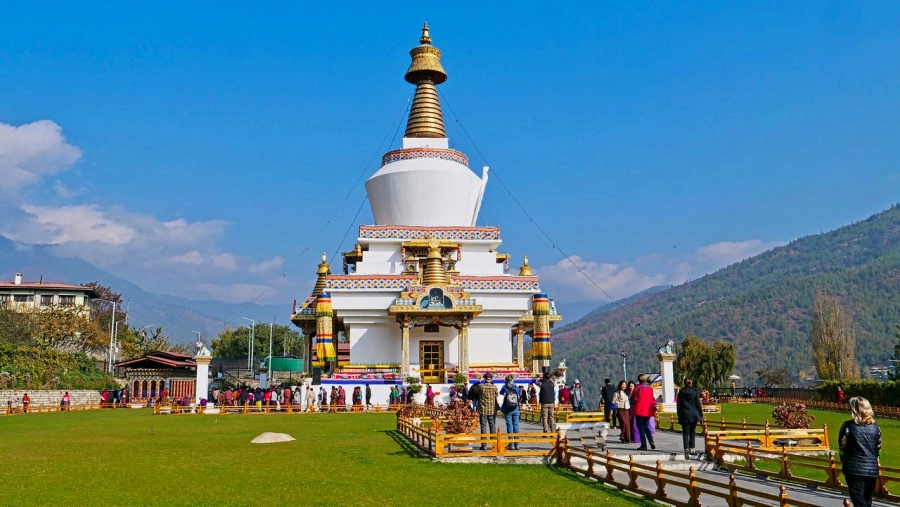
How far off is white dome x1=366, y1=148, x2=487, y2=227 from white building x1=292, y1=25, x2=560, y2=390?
0.05 meters

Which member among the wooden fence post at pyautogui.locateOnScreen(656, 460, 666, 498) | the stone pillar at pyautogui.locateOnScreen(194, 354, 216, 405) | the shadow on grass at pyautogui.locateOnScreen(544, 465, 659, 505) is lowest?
the shadow on grass at pyautogui.locateOnScreen(544, 465, 659, 505)

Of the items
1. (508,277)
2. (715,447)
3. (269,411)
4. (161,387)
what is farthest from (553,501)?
(161,387)

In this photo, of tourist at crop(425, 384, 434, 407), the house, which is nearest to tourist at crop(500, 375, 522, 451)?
tourist at crop(425, 384, 434, 407)

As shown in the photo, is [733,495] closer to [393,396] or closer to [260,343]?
[393,396]

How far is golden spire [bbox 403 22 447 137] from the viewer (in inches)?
1784

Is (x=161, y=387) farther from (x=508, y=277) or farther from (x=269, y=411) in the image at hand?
(x=508, y=277)

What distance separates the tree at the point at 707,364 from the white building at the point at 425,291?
1214 inches

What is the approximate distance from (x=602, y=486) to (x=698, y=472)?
7.56ft

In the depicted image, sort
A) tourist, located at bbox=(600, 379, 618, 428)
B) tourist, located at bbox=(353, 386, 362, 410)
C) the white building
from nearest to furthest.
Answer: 1. tourist, located at bbox=(600, 379, 618, 428)
2. tourist, located at bbox=(353, 386, 362, 410)
3. the white building

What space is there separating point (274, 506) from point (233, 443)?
8.68 meters

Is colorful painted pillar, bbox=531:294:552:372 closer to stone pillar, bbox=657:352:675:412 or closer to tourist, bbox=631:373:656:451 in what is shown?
stone pillar, bbox=657:352:675:412

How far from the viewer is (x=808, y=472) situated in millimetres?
13594

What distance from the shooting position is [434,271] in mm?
37375

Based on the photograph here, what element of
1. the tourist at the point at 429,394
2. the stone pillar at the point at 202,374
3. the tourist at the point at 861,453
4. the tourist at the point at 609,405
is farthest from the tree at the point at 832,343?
the tourist at the point at 861,453
